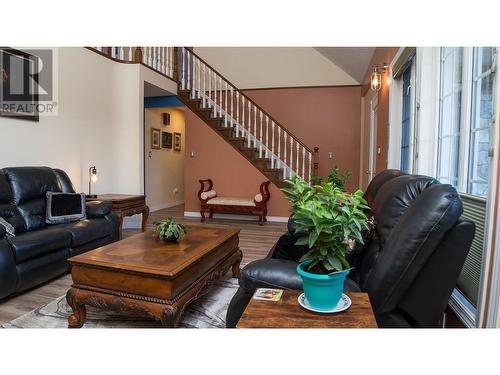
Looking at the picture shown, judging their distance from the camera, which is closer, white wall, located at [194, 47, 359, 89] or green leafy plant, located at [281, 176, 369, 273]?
green leafy plant, located at [281, 176, 369, 273]

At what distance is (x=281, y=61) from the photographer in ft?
23.0

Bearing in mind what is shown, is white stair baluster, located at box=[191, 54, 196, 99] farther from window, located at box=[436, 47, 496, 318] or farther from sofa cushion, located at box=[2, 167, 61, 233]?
window, located at box=[436, 47, 496, 318]

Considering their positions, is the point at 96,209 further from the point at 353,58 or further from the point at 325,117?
the point at 325,117

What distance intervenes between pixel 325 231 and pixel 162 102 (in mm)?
6391

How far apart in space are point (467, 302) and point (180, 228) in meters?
2.00

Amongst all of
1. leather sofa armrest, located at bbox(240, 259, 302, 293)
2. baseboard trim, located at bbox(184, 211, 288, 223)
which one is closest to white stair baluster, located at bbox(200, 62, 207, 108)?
baseboard trim, located at bbox(184, 211, 288, 223)

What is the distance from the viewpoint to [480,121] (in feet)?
6.07

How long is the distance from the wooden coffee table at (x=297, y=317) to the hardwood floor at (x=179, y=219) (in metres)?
2.02

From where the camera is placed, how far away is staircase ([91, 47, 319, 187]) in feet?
20.0

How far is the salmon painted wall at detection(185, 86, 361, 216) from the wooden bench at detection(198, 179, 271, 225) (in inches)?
11.4
